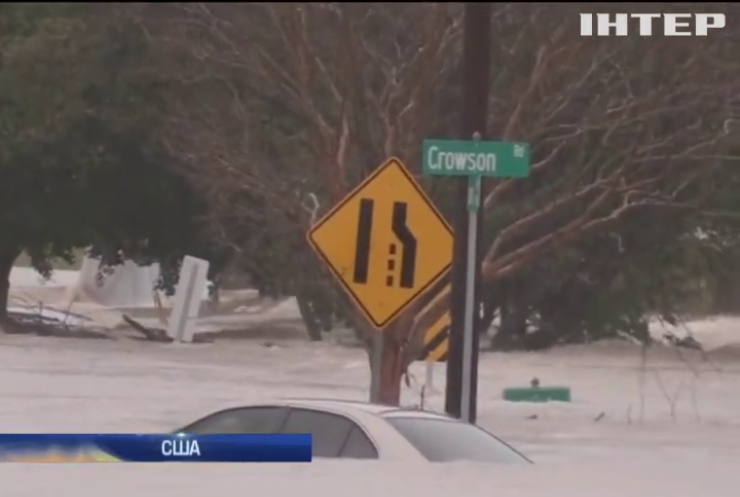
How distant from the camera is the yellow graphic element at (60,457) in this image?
808 cm

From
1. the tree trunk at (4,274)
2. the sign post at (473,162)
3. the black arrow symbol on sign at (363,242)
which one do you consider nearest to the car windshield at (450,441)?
the black arrow symbol on sign at (363,242)

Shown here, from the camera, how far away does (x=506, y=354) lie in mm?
39000

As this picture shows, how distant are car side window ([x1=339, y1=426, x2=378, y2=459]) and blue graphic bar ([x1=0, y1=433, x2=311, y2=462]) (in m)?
0.25

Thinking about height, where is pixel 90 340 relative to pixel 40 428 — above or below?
above

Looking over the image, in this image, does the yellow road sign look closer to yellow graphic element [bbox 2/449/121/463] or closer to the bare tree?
yellow graphic element [bbox 2/449/121/463]

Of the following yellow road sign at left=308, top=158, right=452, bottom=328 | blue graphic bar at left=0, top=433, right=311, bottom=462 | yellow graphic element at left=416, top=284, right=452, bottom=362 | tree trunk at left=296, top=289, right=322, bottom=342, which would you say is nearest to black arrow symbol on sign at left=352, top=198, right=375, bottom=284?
yellow road sign at left=308, top=158, right=452, bottom=328

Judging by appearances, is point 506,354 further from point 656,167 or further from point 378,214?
point 378,214

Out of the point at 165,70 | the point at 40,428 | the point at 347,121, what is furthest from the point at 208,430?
the point at 165,70

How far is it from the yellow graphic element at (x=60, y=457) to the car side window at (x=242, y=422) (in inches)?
51.3

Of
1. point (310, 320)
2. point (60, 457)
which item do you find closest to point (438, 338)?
point (60, 457)

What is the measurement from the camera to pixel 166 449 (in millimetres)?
8453

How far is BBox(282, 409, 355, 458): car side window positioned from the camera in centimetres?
955

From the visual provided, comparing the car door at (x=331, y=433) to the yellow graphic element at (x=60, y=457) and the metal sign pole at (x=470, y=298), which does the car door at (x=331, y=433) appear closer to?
the yellow graphic element at (x=60, y=457)

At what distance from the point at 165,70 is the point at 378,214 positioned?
14053 mm
